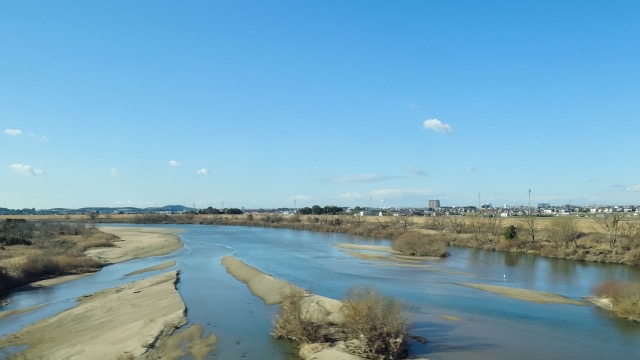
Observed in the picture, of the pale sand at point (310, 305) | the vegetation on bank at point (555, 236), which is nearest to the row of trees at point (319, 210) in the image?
the vegetation on bank at point (555, 236)

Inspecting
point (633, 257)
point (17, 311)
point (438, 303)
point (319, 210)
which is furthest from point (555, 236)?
→ point (319, 210)

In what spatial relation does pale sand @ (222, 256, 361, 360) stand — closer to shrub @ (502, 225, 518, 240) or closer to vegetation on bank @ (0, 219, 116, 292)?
vegetation on bank @ (0, 219, 116, 292)

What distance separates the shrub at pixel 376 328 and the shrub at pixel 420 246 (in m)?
36.3

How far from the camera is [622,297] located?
2483 centimetres

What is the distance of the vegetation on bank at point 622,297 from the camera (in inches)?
910

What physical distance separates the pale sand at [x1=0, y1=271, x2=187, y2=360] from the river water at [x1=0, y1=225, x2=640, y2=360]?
1.25 meters

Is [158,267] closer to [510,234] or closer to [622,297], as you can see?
[622,297]

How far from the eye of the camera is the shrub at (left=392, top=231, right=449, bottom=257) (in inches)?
2090

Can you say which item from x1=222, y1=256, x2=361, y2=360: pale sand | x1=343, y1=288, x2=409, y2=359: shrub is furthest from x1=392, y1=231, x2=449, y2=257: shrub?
x1=343, y1=288, x2=409, y2=359: shrub

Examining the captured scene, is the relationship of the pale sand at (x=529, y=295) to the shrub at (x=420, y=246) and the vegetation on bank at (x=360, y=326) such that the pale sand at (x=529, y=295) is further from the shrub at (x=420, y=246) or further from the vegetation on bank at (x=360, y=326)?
the shrub at (x=420, y=246)

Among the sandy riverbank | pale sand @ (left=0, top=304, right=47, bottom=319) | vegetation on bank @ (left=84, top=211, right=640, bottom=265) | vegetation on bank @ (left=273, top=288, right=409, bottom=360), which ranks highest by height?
vegetation on bank @ (left=84, top=211, right=640, bottom=265)

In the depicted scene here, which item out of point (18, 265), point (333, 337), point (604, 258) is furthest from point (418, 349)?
point (604, 258)

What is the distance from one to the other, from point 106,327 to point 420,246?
128 feet

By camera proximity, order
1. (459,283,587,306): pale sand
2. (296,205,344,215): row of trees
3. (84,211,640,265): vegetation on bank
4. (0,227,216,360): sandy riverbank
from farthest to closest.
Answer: (296,205,344,215): row of trees < (84,211,640,265): vegetation on bank < (459,283,587,306): pale sand < (0,227,216,360): sandy riverbank
